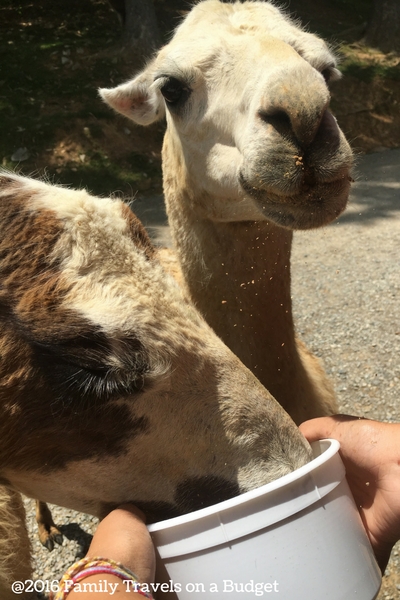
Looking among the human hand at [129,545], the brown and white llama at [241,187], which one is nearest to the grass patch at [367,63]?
the brown and white llama at [241,187]

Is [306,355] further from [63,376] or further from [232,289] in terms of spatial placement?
[63,376]

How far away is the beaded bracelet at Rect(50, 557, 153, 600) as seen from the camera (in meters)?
1.38

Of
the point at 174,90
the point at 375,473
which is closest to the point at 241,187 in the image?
the point at 174,90

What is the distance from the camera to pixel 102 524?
5.41 feet

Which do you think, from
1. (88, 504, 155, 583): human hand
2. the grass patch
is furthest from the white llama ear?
the grass patch

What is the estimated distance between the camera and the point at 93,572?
54.6 inches

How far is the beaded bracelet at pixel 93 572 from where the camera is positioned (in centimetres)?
138

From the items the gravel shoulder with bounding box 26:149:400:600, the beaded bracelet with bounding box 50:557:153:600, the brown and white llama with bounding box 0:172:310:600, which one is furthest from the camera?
the gravel shoulder with bounding box 26:149:400:600

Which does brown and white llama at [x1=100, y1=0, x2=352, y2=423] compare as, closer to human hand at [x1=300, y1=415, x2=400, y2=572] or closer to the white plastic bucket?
human hand at [x1=300, y1=415, x2=400, y2=572]

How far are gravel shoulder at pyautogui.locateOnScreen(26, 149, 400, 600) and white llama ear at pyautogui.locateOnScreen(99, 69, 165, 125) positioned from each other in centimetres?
247

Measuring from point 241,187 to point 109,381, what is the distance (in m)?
1.51

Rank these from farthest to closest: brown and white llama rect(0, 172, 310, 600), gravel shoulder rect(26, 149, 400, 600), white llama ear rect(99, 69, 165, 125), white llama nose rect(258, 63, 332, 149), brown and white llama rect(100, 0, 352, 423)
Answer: gravel shoulder rect(26, 149, 400, 600), white llama ear rect(99, 69, 165, 125), brown and white llama rect(100, 0, 352, 423), white llama nose rect(258, 63, 332, 149), brown and white llama rect(0, 172, 310, 600)

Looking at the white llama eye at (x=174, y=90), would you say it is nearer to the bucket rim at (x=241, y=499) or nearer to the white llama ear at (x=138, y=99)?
the white llama ear at (x=138, y=99)

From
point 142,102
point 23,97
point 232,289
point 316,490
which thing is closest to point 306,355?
point 232,289
